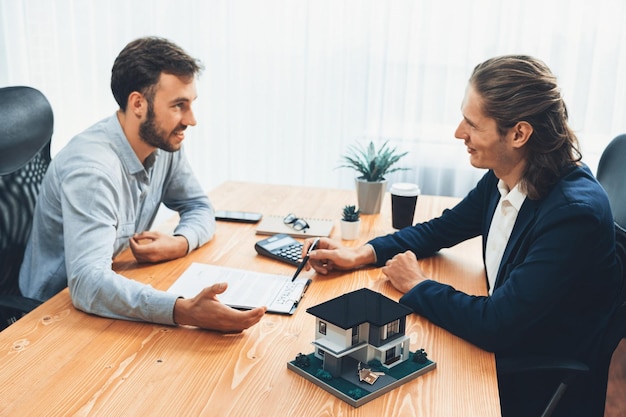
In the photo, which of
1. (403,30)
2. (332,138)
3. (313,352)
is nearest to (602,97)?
(403,30)

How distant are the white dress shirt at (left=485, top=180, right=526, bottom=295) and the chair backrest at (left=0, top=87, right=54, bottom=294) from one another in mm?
1276

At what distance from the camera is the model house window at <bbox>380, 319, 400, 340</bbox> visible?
3.76ft

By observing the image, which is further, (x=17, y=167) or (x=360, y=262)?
(x=17, y=167)

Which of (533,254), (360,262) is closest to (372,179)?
(360,262)

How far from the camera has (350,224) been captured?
190cm

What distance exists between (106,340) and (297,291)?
44 centimetres

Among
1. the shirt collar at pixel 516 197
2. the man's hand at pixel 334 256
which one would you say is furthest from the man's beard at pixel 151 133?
the shirt collar at pixel 516 197

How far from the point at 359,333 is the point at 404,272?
420 mm

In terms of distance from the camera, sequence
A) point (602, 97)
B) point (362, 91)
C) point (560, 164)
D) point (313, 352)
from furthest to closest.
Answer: point (362, 91)
point (602, 97)
point (560, 164)
point (313, 352)

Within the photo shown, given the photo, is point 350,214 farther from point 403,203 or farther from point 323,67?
point 323,67

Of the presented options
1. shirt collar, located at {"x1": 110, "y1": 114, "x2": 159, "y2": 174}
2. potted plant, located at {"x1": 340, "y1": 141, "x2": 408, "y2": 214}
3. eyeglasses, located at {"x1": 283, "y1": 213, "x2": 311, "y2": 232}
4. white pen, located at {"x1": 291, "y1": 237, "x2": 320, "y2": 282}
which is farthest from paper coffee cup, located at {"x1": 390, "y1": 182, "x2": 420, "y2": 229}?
shirt collar, located at {"x1": 110, "y1": 114, "x2": 159, "y2": 174}

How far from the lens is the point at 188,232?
1.78m

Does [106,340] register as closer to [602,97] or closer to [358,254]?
[358,254]

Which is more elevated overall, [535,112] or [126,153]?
[535,112]
